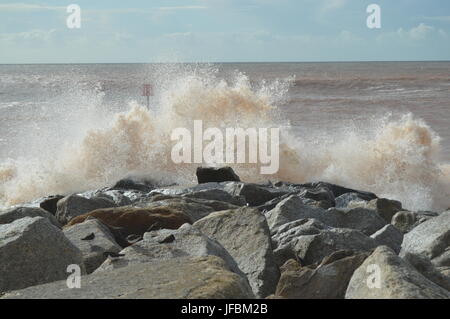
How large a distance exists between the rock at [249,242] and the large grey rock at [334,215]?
1.02 m

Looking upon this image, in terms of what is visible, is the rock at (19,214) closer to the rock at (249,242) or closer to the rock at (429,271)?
the rock at (249,242)

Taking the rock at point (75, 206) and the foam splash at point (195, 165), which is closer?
the rock at point (75, 206)

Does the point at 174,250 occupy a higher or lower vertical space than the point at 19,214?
higher

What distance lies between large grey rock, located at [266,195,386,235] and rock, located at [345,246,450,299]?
7.44 feet

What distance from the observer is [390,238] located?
5.42m

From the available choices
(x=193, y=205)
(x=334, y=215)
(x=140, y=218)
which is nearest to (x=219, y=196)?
(x=193, y=205)

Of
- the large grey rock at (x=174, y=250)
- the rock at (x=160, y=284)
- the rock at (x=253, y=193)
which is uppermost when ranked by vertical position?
the rock at (x=160, y=284)

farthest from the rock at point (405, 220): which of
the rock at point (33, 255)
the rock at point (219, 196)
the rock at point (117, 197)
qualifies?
the rock at point (33, 255)

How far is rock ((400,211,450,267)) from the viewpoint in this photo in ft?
16.6

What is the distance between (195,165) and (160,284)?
9.21 m

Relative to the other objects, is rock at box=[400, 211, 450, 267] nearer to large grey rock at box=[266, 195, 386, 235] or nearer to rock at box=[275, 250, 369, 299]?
large grey rock at box=[266, 195, 386, 235]

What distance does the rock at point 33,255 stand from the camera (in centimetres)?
391

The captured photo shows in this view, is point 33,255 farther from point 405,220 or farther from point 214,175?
point 214,175

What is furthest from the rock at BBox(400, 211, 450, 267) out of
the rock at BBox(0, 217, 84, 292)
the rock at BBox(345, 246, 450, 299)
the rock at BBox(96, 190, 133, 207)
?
the rock at BBox(96, 190, 133, 207)
